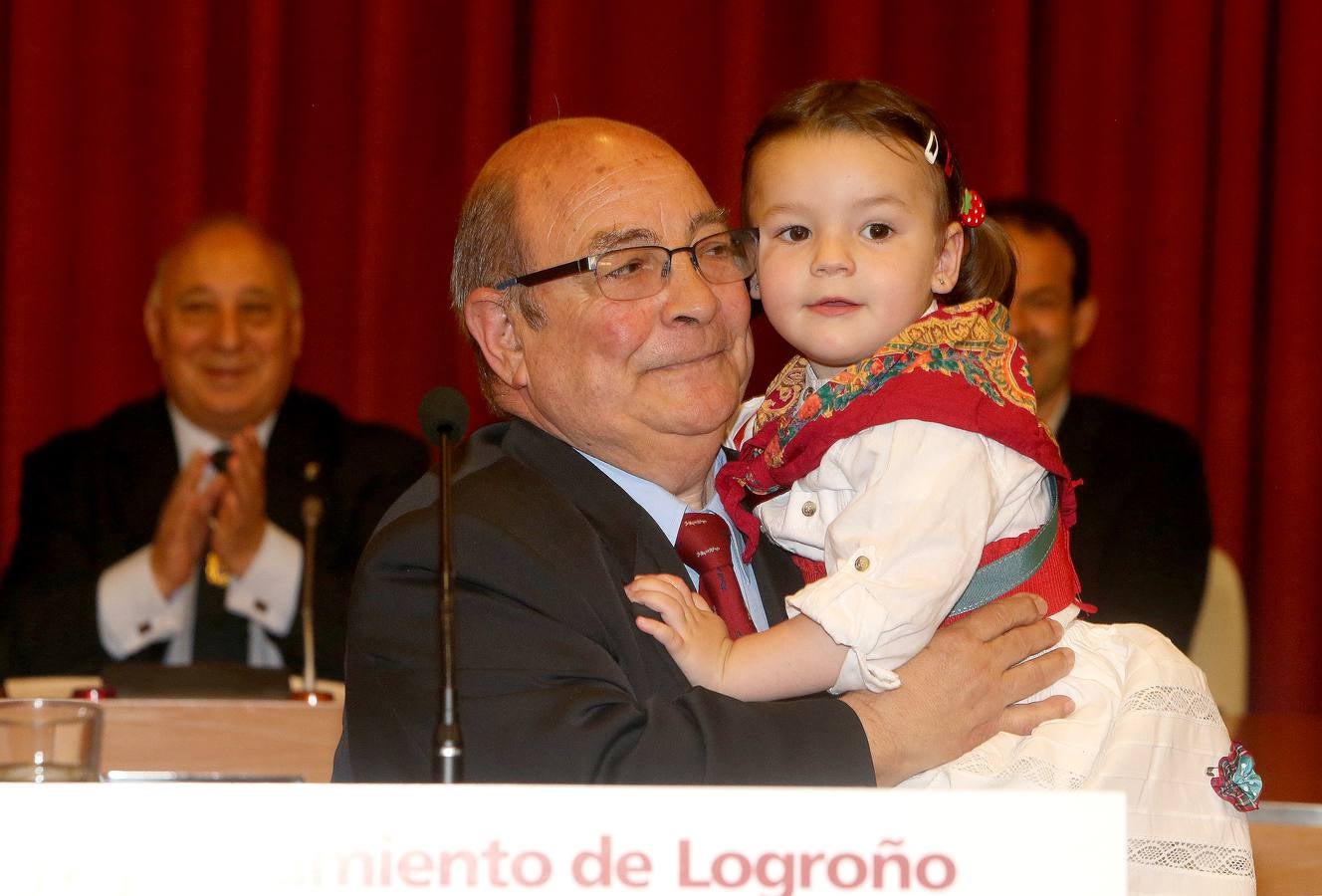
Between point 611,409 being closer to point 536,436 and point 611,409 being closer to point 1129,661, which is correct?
point 536,436

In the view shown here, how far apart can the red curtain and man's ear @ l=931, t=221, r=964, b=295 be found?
3.05m

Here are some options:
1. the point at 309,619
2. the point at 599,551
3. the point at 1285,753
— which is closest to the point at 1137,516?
the point at 1285,753

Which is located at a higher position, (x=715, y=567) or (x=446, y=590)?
(x=715, y=567)

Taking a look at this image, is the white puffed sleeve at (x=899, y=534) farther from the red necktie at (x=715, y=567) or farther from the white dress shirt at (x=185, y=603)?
the white dress shirt at (x=185, y=603)

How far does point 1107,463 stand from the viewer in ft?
15.3

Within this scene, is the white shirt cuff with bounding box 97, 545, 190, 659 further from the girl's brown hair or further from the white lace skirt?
the white lace skirt

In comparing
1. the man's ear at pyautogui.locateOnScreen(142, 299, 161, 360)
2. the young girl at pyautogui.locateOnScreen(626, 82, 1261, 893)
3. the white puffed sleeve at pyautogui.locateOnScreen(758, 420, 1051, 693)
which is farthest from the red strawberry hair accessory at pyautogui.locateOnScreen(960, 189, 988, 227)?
the man's ear at pyautogui.locateOnScreen(142, 299, 161, 360)

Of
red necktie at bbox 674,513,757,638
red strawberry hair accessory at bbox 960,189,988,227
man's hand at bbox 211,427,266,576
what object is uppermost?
man's hand at bbox 211,427,266,576

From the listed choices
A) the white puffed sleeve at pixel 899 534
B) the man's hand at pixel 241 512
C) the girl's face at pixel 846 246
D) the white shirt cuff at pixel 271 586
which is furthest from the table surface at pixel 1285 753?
the man's hand at pixel 241 512

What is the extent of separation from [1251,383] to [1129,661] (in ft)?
12.0

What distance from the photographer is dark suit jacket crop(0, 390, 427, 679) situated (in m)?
4.37

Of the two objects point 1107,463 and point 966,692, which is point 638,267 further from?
point 1107,463

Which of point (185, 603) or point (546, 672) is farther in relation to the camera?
point (185, 603)

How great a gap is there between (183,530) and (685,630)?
294 centimetres
